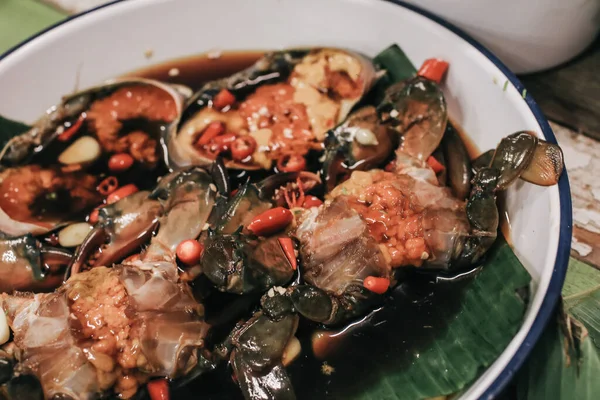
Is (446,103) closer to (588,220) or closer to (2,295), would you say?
(588,220)

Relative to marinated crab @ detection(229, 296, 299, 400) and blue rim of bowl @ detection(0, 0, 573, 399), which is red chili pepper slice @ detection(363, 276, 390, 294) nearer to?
marinated crab @ detection(229, 296, 299, 400)

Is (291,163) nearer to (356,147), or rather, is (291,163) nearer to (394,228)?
(356,147)

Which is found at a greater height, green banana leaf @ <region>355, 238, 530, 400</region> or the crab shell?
the crab shell

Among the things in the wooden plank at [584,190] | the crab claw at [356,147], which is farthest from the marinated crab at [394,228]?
the wooden plank at [584,190]

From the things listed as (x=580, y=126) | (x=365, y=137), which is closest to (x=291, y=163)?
(x=365, y=137)

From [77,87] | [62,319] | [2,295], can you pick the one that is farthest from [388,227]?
[77,87]

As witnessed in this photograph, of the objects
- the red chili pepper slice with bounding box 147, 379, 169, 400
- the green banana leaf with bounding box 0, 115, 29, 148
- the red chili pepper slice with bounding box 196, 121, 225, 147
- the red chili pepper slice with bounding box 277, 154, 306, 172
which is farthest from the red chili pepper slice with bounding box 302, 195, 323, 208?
the green banana leaf with bounding box 0, 115, 29, 148

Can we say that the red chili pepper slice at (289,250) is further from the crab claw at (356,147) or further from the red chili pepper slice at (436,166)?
the red chili pepper slice at (436,166)
